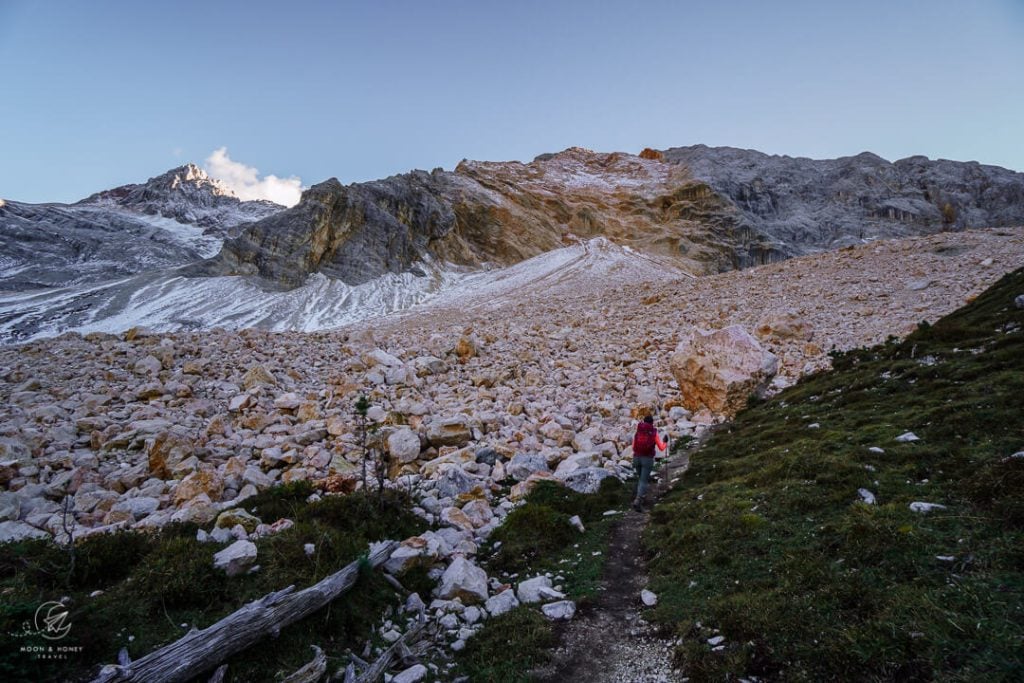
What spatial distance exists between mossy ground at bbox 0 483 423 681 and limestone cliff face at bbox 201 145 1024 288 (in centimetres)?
7747

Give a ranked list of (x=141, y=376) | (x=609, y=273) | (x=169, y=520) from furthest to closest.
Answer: (x=609, y=273)
(x=141, y=376)
(x=169, y=520)

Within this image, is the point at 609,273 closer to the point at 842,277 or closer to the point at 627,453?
the point at 842,277

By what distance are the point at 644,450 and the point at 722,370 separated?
22.8 ft

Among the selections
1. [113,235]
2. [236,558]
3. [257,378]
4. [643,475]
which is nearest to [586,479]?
[643,475]

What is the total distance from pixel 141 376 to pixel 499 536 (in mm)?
14712

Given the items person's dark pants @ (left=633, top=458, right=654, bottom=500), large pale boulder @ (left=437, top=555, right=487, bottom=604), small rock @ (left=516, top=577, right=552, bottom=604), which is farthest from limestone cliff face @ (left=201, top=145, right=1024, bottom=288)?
small rock @ (left=516, top=577, right=552, bottom=604)

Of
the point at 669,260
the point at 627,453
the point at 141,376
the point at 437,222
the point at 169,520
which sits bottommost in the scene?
the point at 627,453

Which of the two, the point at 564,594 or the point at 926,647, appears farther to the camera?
the point at 564,594

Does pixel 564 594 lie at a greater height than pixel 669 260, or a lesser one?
lesser

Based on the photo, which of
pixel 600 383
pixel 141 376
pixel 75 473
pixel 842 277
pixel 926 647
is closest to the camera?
pixel 926 647

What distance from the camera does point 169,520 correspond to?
26.5 feet

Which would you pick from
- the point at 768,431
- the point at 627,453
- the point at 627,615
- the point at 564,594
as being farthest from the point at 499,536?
the point at 768,431

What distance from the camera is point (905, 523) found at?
5.63m

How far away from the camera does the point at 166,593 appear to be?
547 centimetres
